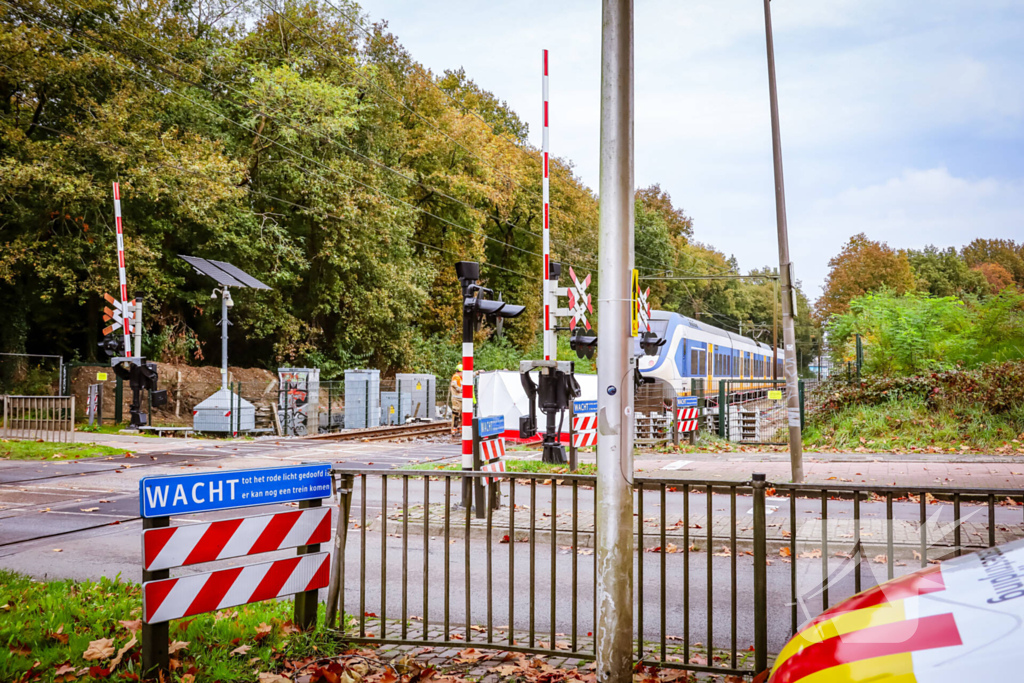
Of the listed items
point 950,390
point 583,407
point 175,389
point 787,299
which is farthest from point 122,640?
point 175,389

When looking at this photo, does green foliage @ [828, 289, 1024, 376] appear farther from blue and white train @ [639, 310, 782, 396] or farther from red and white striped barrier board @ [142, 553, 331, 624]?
red and white striped barrier board @ [142, 553, 331, 624]

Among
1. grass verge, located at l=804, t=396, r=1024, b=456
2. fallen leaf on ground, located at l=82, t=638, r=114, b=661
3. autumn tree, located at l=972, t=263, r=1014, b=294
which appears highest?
autumn tree, located at l=972, t=263, r=1014, b=294

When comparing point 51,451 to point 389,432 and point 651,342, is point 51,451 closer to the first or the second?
point 389,432

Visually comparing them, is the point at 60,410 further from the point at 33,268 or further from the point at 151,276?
the point at 33,268

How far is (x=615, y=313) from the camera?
13.9ft

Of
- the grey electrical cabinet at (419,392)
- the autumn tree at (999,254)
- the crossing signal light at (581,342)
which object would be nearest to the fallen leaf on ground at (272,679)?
the crossing signal light at (581,342)

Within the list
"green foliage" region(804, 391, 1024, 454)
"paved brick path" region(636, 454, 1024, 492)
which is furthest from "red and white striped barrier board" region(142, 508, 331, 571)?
"green foliage" region(804, 391, 1024, 454)

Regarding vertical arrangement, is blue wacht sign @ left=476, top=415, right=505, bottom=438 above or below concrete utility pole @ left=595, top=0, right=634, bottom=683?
below

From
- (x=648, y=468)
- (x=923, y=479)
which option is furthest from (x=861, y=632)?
(x=648, y=468)

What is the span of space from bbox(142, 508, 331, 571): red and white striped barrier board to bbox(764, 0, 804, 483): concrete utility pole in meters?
7.98

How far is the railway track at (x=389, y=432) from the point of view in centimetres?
2234

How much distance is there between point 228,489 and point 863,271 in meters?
48.1

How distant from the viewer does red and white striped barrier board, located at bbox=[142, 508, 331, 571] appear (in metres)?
4.40

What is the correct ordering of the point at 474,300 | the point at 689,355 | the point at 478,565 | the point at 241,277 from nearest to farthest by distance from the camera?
the point at 478,565, the point at 474,300, the point at 241,277, the point at 689,355
